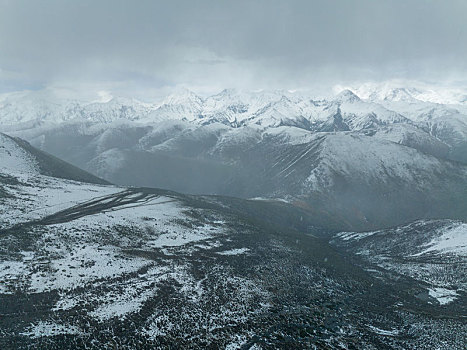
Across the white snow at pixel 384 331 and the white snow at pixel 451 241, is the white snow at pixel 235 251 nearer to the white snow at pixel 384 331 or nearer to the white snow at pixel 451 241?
the white snow at pixel 384 331

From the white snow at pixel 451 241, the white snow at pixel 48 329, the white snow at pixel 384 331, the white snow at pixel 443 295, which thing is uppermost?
the white snow at pixel 48 329

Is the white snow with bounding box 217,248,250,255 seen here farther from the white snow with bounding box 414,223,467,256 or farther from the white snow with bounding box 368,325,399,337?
the white snow with bounding box 414,223,467,256

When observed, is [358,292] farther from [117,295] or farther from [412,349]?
[117,295]

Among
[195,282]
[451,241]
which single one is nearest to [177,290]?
[195,282]

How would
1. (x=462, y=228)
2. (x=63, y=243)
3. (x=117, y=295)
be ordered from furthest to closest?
(x=462, y=228), (x=63, y=243), (x=117, y=295)

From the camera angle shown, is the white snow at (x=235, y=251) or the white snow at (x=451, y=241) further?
the white snow at (x=451, y=241)

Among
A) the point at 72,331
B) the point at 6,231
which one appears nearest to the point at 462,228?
the point at 72,331

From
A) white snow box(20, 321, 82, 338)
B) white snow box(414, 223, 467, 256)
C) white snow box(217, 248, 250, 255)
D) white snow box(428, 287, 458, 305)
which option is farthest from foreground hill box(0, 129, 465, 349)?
white snow box(414, 223, 467, 256)

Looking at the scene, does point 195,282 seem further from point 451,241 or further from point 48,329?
point 451,241

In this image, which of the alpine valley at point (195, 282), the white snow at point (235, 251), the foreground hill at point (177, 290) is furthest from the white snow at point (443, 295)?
the white snow at point (235, 251)
